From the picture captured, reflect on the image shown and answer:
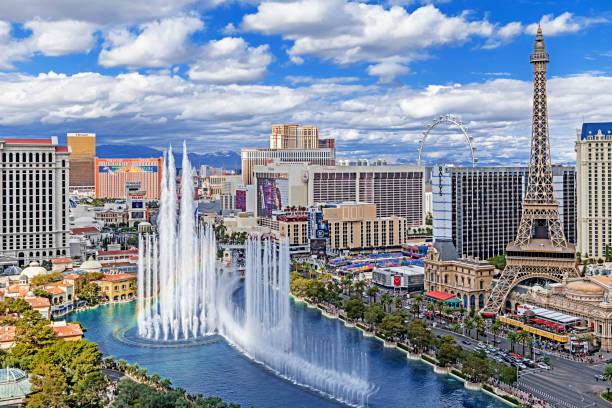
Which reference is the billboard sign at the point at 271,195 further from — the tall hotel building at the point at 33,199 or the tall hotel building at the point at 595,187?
the tall hotel building at the point at 595,187

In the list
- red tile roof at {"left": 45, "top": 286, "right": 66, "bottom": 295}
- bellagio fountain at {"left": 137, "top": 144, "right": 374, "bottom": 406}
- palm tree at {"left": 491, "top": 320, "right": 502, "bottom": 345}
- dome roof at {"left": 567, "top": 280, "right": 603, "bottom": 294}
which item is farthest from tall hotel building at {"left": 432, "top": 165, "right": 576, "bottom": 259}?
red tile roof at {"left": 45, "top": 286, "right": 66, "bottom": 295}

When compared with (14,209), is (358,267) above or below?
below

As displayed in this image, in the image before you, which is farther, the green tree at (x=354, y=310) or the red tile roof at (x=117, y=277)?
the red tile roof at (x=117, y=277)

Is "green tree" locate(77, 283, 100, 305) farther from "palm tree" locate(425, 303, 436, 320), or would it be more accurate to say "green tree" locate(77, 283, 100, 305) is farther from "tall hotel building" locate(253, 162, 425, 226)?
"tall hotel building" locate(253, 162, 425, 226)

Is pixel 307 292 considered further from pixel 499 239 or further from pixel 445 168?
pixel 499 239

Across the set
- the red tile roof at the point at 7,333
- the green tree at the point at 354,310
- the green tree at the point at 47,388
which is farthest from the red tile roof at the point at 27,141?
the green tree at the point at 47,388

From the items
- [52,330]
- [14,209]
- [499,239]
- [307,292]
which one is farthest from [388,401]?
[14,209]
